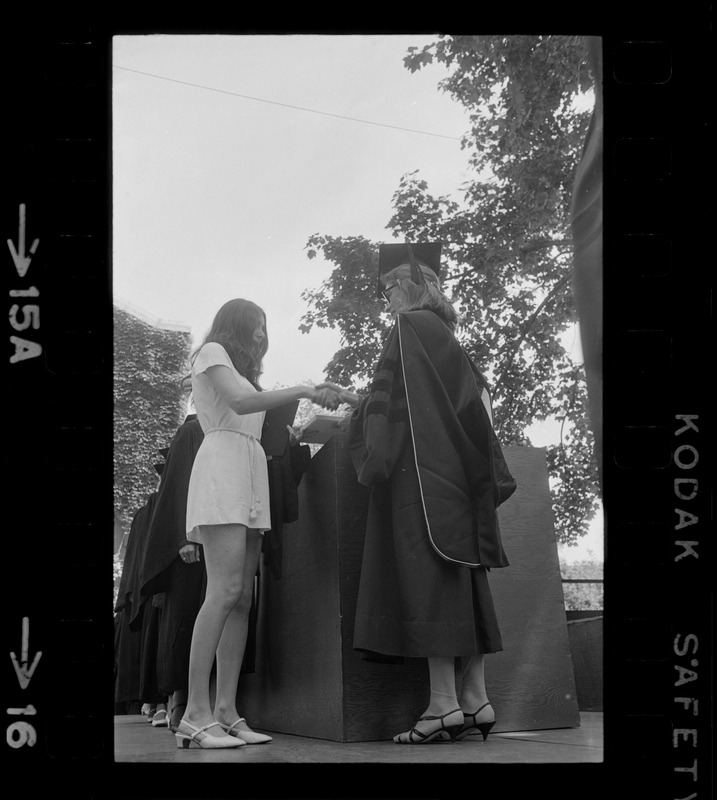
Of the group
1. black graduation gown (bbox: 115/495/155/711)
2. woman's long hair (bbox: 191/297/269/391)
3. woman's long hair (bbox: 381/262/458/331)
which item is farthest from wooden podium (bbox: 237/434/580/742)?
black graduation gown (bbox: 115/495/155/711)

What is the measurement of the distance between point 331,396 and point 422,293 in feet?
1.74

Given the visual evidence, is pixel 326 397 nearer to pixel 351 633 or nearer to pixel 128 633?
pixel 351 633

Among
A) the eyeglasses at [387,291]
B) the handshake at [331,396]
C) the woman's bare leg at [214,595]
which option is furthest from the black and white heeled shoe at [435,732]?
the eyeglasses at [387,291]

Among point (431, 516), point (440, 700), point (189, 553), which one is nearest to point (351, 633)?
point (440, 700)

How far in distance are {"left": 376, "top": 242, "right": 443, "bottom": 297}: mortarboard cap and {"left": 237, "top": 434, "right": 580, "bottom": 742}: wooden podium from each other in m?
0.66

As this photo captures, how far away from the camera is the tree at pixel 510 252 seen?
12.8ft

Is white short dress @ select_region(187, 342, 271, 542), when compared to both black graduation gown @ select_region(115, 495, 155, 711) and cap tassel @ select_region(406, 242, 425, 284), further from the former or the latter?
black graduation gown @ select_region(115, 495, 155, 711)

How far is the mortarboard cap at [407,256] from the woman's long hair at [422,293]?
2 cm

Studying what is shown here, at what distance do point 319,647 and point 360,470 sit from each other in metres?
0.67

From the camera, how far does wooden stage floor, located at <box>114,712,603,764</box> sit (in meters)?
3.21

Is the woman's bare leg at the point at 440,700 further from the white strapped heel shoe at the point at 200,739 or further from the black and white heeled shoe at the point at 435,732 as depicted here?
the white strapped heel shoe at the point at 200,739
